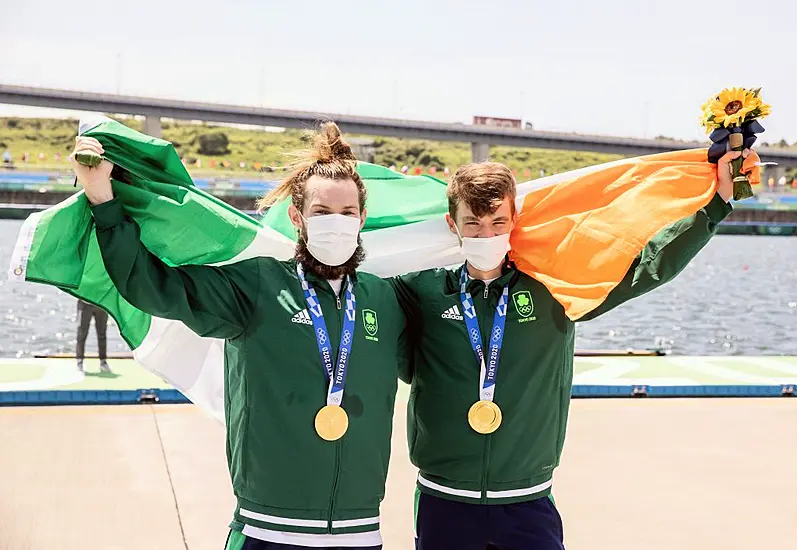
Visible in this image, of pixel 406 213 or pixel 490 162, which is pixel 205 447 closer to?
pixel 406 213

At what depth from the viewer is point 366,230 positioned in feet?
14.6

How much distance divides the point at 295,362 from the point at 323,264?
0.35 meters

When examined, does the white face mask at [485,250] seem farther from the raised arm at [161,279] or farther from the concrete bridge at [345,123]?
the concrete bridge at [345,123]

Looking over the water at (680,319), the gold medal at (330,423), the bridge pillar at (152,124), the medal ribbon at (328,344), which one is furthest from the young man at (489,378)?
the bridge pillar at (152,124)

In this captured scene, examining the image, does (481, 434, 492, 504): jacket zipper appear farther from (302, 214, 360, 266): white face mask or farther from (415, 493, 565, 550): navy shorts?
(302, 214, 360, 266): white face mask

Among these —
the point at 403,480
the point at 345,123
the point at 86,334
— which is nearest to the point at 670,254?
the point at 403,480

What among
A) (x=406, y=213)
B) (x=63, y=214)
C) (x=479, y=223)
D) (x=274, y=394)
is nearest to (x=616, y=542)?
(x=406, y=213)

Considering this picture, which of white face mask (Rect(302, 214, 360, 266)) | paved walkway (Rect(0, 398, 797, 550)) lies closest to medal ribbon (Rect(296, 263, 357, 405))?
white face mask (Rect(302, 214, 360, 266))

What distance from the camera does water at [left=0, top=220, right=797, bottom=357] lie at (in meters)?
19.7

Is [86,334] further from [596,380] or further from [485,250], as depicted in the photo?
[485,250]

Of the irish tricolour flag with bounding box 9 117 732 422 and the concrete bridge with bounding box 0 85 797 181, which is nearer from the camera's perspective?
the irish tricolour flag with bounding box 9 117 732 422

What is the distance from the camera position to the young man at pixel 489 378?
11.6ft

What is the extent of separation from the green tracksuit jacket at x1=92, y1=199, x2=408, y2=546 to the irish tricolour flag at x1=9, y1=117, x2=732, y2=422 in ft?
0.81

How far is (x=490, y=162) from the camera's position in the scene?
3748 mm
